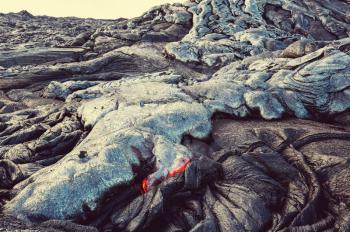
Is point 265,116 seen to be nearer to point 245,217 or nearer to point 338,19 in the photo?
point 245,217

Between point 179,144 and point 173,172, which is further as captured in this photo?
point 179,144

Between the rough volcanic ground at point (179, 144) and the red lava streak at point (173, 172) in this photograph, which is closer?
the rough volcanic ground at point (179, 144)

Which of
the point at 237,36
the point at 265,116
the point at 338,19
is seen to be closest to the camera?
the point at 265,116

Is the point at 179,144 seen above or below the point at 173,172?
above

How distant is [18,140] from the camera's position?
16.4 meters

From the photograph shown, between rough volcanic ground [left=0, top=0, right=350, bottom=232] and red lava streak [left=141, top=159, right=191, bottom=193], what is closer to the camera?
rough volcanic ground [left=0, top=0, right=350, bottom=232]

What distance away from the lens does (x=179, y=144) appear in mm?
14070

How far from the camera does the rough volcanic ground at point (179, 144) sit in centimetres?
1134

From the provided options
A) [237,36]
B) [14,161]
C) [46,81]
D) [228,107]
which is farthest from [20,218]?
[237,36]

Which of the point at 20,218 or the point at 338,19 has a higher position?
the point at 338,19

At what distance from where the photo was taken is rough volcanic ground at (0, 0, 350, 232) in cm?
1134

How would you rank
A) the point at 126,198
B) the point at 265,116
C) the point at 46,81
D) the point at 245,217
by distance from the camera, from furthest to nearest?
the point at 46,81 < the point at 265,116 < the point at 126,198 < the point at 245,217

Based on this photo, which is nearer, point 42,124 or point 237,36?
point 42,124

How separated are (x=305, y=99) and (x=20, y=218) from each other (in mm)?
12513
